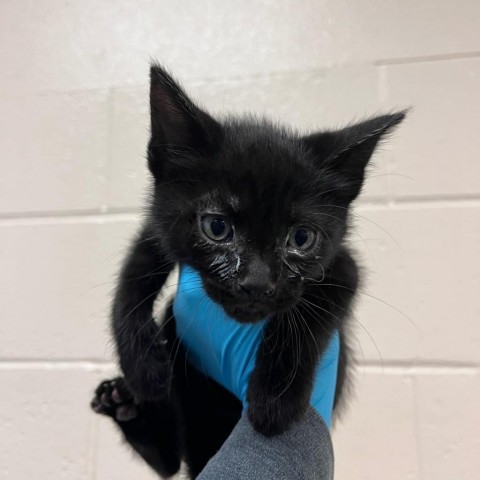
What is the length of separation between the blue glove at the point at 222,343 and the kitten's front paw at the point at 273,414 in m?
0.15

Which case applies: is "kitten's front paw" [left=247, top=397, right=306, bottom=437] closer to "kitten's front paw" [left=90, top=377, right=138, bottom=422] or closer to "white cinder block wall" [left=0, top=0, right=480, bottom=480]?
"kitten's front paw" [left=90, top=377, right=138, bottom=422]

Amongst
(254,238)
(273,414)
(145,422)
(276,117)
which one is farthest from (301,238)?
(276,117)

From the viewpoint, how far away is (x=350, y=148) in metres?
0.91

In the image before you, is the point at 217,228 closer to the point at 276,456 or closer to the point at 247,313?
the point at 247,313

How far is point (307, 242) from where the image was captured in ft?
2.85

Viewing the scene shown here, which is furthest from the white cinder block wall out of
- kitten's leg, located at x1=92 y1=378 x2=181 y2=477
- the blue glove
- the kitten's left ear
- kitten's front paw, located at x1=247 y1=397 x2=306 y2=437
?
kitten's front paw, located at x1=247 y1=397 x2=306 y2=437

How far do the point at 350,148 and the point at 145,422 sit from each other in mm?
854

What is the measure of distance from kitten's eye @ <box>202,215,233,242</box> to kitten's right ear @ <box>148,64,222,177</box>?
0.51 feet

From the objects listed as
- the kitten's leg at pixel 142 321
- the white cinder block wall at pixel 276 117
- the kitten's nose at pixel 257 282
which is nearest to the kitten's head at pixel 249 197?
the kitten's nose at pixel 257 282

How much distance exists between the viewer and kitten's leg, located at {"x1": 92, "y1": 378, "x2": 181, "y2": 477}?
113 cm

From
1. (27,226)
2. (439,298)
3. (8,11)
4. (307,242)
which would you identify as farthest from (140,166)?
(439,298)

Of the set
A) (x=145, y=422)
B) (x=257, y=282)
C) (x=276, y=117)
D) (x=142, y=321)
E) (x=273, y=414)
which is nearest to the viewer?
(x=257, y=282)

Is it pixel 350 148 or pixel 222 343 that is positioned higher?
pixel 350 148

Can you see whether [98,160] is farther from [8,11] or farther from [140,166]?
[8,11]
